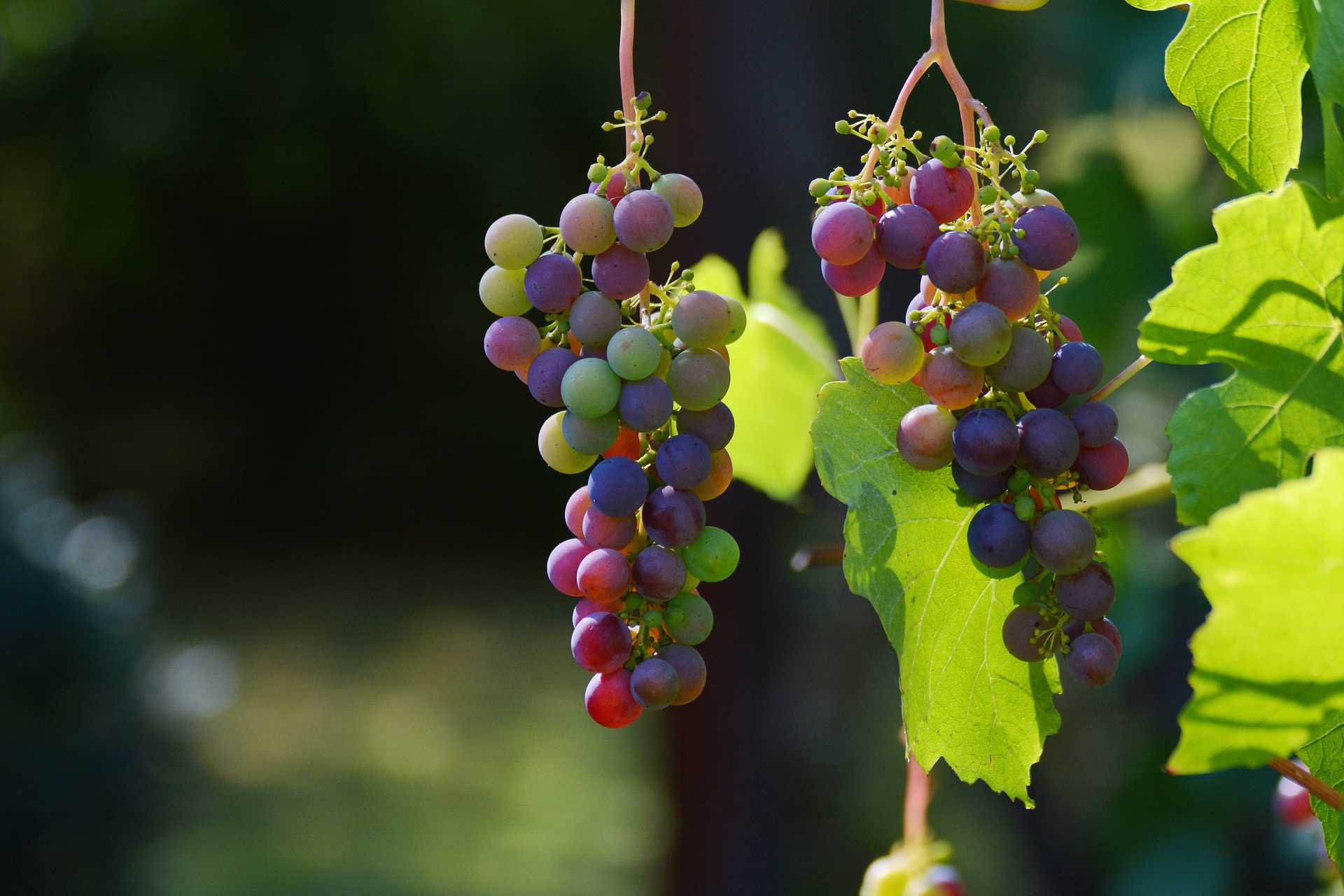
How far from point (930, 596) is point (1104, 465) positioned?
0.25 feet

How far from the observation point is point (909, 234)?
0.35 metres

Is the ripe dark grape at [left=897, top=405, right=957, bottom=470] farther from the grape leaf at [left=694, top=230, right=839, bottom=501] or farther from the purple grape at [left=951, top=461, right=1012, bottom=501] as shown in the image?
the grape leaf at [left=694, top=230, right=839, bottom=501]

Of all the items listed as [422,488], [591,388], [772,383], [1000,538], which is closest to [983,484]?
[1000,538]

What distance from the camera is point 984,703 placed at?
41 centimetres

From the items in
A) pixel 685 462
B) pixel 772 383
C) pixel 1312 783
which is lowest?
pixel 1312 783

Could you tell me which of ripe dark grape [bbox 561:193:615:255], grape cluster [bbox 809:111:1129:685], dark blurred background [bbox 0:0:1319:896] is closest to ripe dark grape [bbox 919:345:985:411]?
grape cluster [bbox 809:111:1129:685]

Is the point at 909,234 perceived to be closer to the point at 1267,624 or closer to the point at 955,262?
the point at 955,262

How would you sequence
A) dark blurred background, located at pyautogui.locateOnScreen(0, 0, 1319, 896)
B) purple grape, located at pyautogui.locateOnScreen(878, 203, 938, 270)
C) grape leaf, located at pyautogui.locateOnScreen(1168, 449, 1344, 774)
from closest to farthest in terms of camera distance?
1. grape leaf, located at pyautogui.locateOnScreen(1168, 449, 1344, 774)
2. purple grape, located at pyautogui.locateOnScreen(878, 203, 938, 270)
3. dark blurred background, located at pyautogui.locateOnScreen(0, 0, 1319, 896)

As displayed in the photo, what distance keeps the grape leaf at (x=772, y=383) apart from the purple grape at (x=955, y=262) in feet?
1.03

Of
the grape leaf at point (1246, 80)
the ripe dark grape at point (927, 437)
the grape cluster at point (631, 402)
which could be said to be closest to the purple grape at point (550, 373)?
the grape cluster at point (631, 402)

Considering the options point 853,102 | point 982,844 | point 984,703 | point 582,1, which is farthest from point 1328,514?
point 582,1

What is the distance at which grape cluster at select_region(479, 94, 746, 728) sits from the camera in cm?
35

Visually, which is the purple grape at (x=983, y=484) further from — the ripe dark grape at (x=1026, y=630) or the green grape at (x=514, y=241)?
the green grape at (x=514, y=241)

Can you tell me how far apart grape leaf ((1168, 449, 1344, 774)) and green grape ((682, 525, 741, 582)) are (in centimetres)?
14
